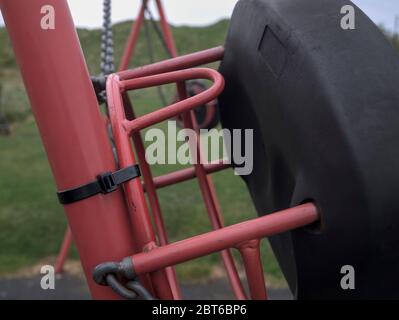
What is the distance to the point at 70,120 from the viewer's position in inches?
31.7

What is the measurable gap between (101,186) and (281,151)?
333 millimetres

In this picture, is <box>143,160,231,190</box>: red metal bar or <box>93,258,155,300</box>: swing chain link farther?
<box>143,160,231,190</box>: red metal bar

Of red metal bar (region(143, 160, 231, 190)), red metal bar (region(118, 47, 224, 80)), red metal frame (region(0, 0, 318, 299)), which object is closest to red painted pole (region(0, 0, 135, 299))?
red metal frame (region(0, 0, 318, 299))

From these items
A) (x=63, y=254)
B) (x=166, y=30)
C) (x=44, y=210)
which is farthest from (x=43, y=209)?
(x=166, y=30)

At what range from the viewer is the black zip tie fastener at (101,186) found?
0.79 meters

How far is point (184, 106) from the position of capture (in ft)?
2.75

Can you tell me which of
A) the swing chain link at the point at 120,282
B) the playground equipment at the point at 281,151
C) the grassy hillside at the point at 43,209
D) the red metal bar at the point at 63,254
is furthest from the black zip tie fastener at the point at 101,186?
the grassy hillside at the point at 43,209

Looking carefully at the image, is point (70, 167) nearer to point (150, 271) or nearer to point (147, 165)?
point (150, 271)

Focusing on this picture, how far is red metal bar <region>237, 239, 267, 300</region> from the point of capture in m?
0.71

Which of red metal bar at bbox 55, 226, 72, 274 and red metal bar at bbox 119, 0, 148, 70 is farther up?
red metal bar at bbox 119, 0, 148, 70

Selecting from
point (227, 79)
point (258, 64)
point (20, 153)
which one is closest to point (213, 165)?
point (227, 79)

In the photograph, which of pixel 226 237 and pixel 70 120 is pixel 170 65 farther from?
pixel 226 237

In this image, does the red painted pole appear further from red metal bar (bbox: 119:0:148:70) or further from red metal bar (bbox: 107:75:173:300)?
red metal bar (bbox: 119:0:148:70)

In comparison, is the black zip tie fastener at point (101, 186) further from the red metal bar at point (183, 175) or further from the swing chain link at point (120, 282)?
the red metal bar at point (183, 175)
